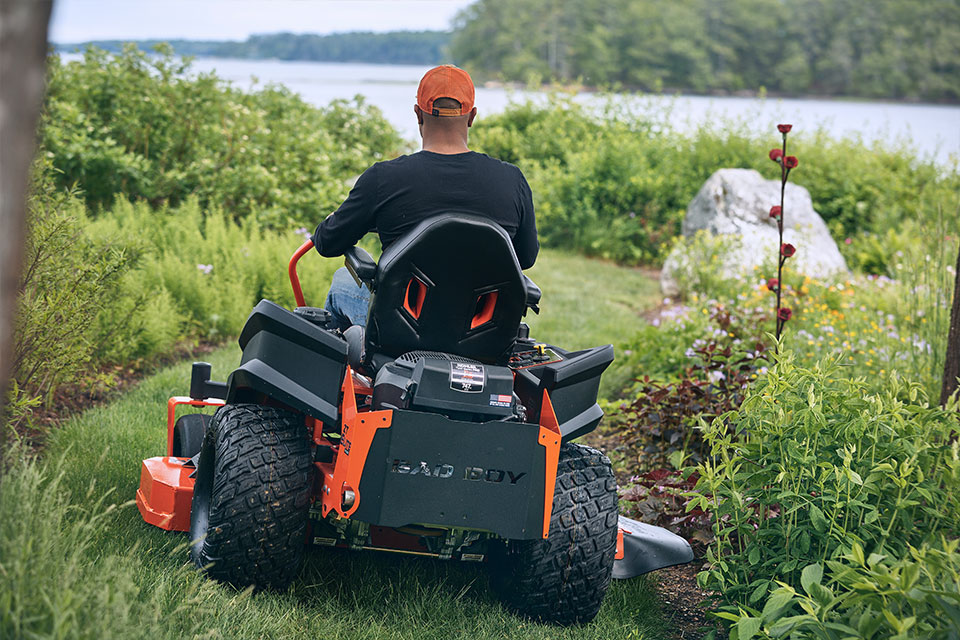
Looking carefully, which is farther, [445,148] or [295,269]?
[295,269]

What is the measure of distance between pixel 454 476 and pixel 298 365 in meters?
0.62

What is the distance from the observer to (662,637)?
10.9 feet

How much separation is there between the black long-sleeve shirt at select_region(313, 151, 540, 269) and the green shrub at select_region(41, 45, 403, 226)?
5118 millimetres

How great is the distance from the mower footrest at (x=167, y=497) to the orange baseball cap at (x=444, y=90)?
5.04ft

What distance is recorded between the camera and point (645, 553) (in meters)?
3.46

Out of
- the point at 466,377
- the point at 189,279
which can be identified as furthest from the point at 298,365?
the point at 189,279

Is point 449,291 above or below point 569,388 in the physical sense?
above

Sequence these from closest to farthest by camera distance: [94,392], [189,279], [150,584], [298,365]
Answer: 1. [150,584]
2. [298,365]
3. [94,392]
4. [189,279]

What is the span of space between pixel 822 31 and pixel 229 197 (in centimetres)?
1669

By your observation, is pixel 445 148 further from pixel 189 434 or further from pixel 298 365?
pixel 189 434

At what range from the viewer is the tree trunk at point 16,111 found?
4.35ft

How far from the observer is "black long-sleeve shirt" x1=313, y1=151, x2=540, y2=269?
3.02 metres

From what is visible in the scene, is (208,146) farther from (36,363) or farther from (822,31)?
(822,31)

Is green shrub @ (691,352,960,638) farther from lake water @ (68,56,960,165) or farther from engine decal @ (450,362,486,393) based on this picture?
lake water @ (68,56,960,165)
